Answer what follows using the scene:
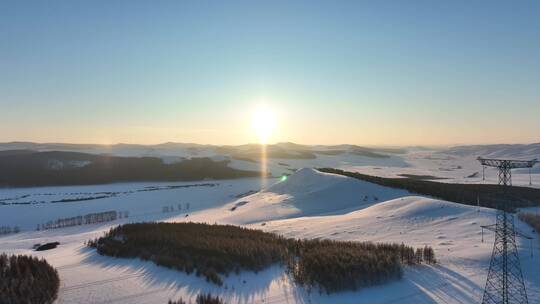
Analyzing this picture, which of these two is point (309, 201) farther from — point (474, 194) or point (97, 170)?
point (97, 170)

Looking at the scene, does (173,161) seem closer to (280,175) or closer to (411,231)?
(280,175)

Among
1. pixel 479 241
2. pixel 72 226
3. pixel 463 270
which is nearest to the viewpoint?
pixel 463 270

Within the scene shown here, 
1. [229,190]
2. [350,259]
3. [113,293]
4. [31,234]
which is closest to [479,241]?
[350,259]

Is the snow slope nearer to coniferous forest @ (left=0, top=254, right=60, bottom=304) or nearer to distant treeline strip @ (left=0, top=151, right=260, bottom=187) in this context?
coniferous forest @ (left=0, top=254, right=60, bottom=304)

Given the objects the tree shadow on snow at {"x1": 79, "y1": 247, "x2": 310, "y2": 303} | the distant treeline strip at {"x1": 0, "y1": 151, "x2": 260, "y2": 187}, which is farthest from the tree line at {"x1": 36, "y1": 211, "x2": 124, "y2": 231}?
the distant treeline strip at {"x1": 0, "y1": 151, "x2": 260, "y2": 187}

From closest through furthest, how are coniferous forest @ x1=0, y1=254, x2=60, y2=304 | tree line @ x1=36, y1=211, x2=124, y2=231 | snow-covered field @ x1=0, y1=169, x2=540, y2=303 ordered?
coniferous forest @ x1=0, y1=254, x2=60, y2=304 < snow-covered field @ x1=0, y1=169, x2=540, y2=303 < tree line @ x1=36, y1=211, x2=124, y2=231

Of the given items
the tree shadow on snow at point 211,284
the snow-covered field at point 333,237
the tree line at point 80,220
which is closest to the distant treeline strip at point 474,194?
the snow-covered field at point 333,237

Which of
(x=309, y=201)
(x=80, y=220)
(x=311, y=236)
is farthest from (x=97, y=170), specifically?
(x=311, y=236)
